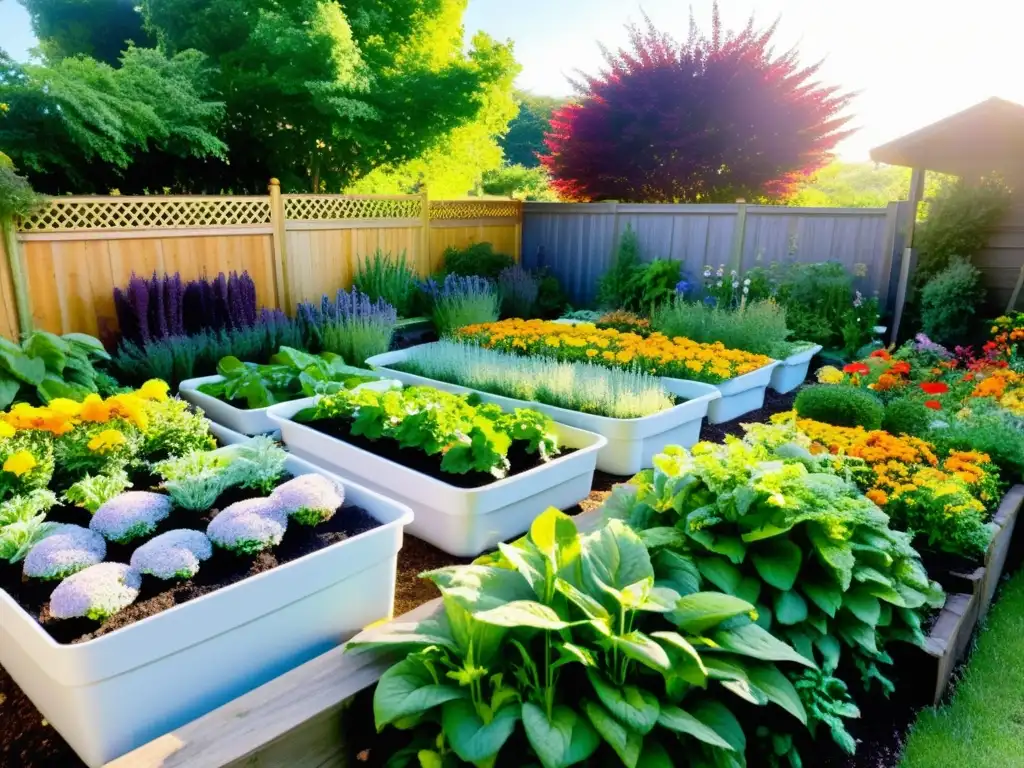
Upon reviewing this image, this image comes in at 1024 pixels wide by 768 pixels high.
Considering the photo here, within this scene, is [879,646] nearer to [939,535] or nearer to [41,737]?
[939,535]

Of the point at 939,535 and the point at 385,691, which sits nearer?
the point at 385,691

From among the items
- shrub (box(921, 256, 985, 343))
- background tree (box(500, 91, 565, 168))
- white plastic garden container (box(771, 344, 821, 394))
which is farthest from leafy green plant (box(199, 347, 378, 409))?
background tree (box(500, 91, 565, 168))

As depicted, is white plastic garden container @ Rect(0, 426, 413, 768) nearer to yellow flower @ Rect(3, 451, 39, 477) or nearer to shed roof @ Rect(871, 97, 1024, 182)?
yellow flower @ Rect(3, 451, 39, 477)

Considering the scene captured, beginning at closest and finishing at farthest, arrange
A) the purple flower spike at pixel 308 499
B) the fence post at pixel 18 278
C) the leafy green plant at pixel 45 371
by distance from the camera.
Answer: the purple flower spike at pixel 308 499 → the leafy green plant at pixel 45 371 → the fence post at pixel 18 278

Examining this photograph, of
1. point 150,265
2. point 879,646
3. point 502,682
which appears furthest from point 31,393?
point 879,646

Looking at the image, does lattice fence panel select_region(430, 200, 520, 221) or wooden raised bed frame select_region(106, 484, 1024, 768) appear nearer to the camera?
wooden raised bed frame select_region(106, 484, 1024, 768)

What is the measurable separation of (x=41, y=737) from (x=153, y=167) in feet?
31.6

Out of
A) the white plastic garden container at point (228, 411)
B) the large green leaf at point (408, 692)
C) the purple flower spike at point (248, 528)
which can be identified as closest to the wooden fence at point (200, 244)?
the white plastic garden container at point (228, 411)

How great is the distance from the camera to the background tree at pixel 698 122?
34.8 feet

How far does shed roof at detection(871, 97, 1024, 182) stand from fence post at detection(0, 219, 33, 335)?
752cm

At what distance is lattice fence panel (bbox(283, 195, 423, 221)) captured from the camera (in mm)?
6777

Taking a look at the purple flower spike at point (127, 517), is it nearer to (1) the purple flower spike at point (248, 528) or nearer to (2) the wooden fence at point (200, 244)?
(1) the purple flower spike at point (248, 528)

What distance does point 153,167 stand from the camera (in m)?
9.84

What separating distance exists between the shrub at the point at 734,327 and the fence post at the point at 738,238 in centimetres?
177
